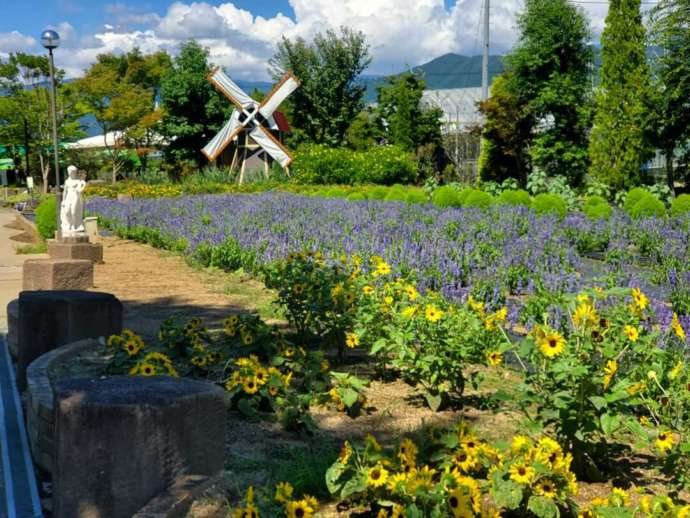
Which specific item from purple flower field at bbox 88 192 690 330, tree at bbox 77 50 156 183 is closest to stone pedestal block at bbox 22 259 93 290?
purple flower field at bbox 88 192 690 330

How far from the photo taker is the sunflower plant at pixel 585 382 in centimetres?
334

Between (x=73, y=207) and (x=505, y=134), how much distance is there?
19.2m

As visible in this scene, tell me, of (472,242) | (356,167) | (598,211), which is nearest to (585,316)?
(472,242)

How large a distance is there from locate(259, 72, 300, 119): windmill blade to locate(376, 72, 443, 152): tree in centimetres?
436

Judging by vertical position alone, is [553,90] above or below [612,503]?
above

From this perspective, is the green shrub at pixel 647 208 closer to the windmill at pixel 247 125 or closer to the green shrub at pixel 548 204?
the green shrub at pixel 548 204

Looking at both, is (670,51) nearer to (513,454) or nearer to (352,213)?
(352,213)

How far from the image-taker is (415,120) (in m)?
36.9

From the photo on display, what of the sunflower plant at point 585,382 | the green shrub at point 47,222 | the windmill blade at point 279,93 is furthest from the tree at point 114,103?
the sunflower plant at point 585,382

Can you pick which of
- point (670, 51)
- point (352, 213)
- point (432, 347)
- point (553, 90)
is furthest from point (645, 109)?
point (432, 347)

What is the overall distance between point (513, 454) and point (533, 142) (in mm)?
27260

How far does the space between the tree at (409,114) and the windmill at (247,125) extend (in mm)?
4624

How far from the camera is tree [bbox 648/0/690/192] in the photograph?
74.1 ft

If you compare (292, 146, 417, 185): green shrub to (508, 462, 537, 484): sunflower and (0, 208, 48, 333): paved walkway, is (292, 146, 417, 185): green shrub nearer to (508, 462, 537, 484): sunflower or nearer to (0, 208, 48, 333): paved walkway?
(0, 208, 48, 333): paved walkway
